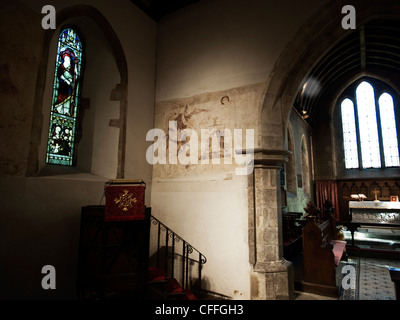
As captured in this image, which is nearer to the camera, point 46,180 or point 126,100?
point 46,180

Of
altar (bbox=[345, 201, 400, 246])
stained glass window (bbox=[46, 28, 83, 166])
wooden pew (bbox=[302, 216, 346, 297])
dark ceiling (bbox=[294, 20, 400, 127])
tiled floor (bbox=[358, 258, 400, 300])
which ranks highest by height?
dark ceiling (bbox=[294, 20, 400, 127])

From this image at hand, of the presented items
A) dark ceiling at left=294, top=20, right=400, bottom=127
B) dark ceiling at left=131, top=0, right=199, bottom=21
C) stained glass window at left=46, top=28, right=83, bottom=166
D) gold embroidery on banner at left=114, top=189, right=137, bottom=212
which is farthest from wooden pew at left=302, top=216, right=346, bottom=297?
dark ceiling at left=294, top=20, right=400, bottom=127

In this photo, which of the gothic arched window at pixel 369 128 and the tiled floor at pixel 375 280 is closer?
the tiled floor at pixel 375 280

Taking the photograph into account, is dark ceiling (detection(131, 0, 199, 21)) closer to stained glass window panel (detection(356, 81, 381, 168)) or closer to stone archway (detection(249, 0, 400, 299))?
stone archway (detection(249, 0, 400, 299))

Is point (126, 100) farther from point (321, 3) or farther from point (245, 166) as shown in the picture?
point (321, 3)

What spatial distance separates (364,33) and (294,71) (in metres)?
6.54

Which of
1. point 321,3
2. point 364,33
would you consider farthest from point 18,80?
point 364,33

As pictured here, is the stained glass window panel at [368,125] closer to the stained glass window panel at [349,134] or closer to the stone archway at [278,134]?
the stained glass window panel at [349,134]

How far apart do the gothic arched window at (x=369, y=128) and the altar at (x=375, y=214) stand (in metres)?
4.31

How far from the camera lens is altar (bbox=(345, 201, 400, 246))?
23.6ft

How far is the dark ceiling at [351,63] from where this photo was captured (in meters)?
8.50

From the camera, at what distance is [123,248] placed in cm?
282

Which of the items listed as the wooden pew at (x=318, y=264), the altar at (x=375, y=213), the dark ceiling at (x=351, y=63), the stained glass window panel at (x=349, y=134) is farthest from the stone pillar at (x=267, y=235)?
the stained glass window panel at (x=349, y=134)

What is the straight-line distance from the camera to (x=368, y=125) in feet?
40.7
